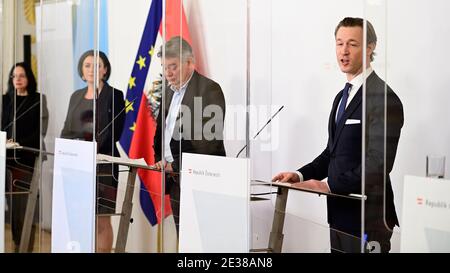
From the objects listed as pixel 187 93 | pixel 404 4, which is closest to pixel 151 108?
pixel 187 93

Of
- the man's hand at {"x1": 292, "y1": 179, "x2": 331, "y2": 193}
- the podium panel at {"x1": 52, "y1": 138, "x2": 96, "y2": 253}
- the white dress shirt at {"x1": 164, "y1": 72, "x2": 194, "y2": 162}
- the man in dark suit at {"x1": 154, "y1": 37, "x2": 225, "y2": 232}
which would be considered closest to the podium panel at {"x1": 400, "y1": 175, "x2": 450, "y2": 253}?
the man's hand at {"x1": 292, "y1": 179, "x2": 331, "y2": 193}

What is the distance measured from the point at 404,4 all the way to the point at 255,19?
0.66 m

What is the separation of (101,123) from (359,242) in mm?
1721

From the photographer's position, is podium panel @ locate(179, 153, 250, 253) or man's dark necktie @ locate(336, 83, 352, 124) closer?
podium panel @ locate(179, 153, 250, 253)

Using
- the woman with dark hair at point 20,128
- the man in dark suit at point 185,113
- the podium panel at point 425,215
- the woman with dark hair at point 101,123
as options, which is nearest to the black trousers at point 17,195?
the woman with dark hair at point 20,128

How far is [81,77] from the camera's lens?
3779 mm

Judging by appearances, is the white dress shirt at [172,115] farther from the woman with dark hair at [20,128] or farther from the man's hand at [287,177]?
the woman with dark hair at [20,128]

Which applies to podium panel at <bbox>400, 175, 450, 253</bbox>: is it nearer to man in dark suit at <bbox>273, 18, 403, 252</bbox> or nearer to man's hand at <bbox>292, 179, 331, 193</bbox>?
man in dark suit at <bbox>273, 18, 403, 252</bbox>

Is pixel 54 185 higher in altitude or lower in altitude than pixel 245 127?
lower

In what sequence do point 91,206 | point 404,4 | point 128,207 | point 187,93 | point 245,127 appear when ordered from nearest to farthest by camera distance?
point 404,4 < point 245,127 < point 187,93 < point 91,206 < point 128,207

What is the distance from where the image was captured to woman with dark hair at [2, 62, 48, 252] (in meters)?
4.67

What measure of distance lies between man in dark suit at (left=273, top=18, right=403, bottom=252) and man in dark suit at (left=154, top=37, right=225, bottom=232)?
1.18 ft

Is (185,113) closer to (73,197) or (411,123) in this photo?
(73,197)
